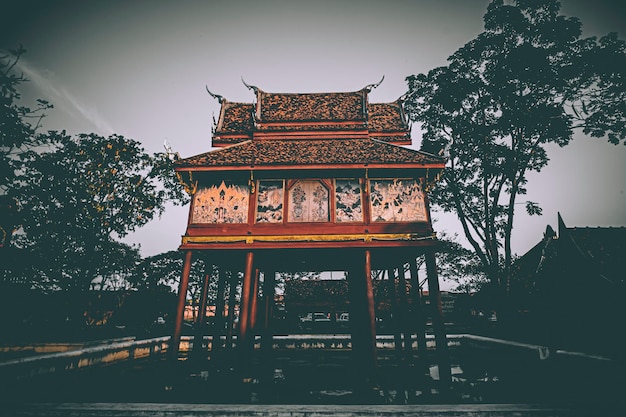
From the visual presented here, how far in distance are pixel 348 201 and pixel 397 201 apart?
169cm

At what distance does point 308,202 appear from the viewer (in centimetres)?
1002

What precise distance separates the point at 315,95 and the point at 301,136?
358 cm

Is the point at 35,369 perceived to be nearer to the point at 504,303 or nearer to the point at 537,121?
the point at 504,303

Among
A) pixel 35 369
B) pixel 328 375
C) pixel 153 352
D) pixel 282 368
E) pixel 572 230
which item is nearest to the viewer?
pixel 35 369

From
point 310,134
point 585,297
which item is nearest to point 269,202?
point 310,134

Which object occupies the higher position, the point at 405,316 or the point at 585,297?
the point at 585,297

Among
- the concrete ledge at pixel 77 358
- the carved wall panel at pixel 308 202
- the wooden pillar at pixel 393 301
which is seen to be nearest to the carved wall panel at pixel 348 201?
the carved wall panel at pixel 308 202

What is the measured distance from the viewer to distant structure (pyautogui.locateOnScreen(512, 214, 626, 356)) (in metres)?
7.67

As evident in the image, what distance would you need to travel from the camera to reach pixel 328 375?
988 centimetres

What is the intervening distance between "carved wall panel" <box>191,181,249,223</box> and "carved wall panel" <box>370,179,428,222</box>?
14.9ft

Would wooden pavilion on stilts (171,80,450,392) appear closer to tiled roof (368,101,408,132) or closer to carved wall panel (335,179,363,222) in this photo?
carved wall panel (335,179,363,222)

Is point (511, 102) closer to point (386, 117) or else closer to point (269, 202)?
point (386, 117)

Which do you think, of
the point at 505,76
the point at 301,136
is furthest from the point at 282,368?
the point at 505,76

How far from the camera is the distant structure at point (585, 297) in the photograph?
767 centimetres
